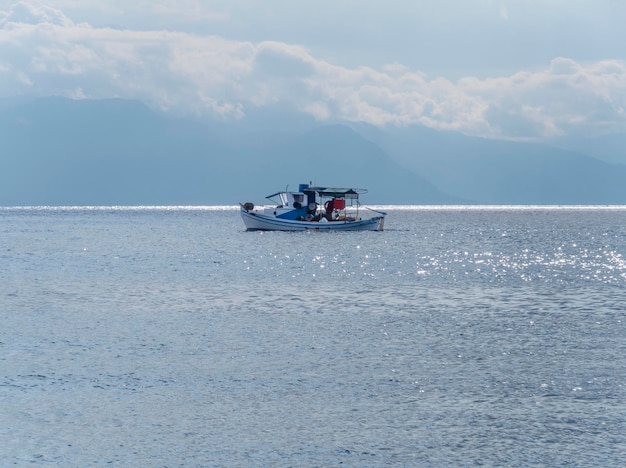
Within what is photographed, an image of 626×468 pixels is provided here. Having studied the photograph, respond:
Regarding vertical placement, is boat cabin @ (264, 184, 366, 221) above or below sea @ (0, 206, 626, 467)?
above

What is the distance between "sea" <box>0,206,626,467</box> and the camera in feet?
72.0

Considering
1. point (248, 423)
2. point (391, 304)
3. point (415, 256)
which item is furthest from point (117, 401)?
point (415, 256)

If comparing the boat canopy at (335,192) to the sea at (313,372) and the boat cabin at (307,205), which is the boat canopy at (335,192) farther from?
the sea at (313,372)

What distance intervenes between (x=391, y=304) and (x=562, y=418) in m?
27.7

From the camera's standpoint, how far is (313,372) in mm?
30609

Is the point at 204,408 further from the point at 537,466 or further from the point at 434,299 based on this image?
the point at 434,299

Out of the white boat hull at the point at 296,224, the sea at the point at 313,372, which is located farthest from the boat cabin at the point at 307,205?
the sea at the point at 313,372

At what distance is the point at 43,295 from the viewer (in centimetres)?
5738

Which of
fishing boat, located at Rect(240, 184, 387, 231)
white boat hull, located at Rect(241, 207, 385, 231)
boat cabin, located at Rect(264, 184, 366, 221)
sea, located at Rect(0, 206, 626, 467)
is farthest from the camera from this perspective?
white boat hull, located at Rect(241, 207, 385, 231)

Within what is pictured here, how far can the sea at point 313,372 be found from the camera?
21953 millimetres

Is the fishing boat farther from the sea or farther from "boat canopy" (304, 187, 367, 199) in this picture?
the sea

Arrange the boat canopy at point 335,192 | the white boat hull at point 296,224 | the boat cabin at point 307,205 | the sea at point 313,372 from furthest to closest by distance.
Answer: the white boat hull at point 296,224 → the boat cabin at point 307,205 → the boat canopy at point 335,192 → the sea at point 313,372

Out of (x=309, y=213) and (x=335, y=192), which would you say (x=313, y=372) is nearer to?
(x=335, y=192)

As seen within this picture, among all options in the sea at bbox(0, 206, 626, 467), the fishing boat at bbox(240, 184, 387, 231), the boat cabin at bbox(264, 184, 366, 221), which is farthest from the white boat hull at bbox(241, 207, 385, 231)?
the sea at bbox(0, 206, 626, 467)
